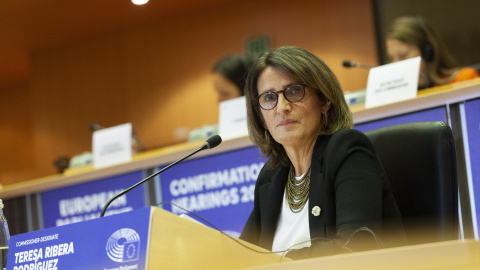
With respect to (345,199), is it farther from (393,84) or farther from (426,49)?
(426,49)

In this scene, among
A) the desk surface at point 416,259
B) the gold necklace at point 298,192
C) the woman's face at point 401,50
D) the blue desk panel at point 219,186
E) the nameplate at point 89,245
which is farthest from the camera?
the woman's face at point 401,50

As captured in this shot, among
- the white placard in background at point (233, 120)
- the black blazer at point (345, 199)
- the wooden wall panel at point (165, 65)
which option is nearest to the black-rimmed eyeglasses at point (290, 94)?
the black blazer at point (345, 199)

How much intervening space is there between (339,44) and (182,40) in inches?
74.1

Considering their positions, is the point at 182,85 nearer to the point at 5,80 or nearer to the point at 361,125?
the point at 5,80

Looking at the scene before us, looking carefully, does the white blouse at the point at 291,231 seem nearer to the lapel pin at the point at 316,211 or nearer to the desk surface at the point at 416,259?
the lapel pin at the point at 316,211

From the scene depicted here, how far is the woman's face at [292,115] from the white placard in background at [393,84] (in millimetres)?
1179

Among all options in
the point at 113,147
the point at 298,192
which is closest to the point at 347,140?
the point at 298,192

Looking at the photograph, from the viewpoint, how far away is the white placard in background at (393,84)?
3232 millimetres

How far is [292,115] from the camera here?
2055mm

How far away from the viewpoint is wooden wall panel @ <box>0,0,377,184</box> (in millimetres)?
6965

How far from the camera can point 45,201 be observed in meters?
4.26

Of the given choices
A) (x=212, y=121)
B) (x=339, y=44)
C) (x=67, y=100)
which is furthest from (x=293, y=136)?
(x=67, y=100)

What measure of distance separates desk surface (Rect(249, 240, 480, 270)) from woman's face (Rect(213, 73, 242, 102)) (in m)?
3.96

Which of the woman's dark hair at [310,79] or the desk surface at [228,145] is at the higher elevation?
the desk surface at [228,145]
